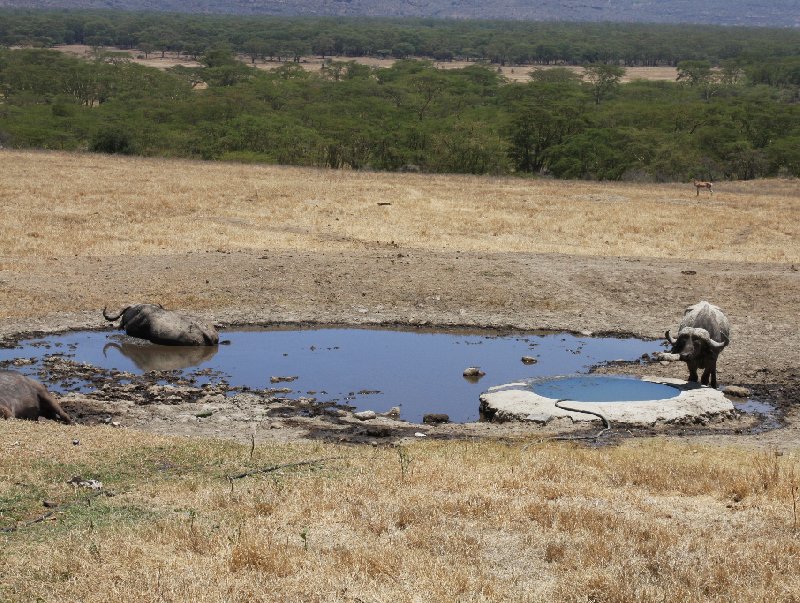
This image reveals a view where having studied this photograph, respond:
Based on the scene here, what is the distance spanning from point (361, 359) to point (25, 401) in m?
7.63

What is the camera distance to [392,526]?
958cm

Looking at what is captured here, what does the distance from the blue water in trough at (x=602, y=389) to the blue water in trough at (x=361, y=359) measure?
1230 mm

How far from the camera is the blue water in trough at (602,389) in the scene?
17531mm

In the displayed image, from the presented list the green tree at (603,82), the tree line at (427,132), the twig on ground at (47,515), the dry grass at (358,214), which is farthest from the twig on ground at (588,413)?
the green tree at (603,82)

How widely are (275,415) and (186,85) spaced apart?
96019mm

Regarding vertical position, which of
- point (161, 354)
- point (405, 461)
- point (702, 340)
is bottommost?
point (161, 354)

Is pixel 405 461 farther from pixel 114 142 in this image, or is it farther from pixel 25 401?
pixel 114 142

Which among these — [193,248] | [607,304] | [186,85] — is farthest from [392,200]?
[186,85]

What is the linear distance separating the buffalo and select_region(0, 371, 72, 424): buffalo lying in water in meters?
9.68

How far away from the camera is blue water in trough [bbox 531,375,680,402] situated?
1753cm

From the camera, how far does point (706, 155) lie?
212ft

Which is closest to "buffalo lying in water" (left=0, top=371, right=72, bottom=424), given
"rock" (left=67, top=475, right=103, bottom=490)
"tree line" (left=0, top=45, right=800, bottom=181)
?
"rock" (left=67, top=475, right=103, bottom=490)

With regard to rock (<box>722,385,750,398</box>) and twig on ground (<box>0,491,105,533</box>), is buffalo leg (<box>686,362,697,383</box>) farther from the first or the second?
twig on ground (<box>0,491,105,533</box>)

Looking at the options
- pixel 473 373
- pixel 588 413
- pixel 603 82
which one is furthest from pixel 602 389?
pixel 603 82
